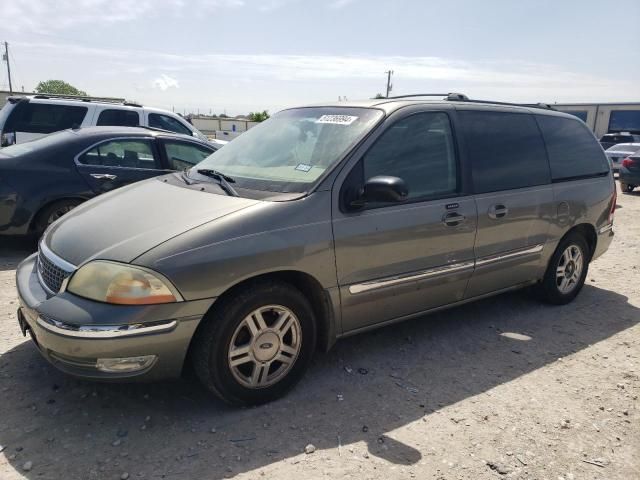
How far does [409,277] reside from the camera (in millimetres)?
3514

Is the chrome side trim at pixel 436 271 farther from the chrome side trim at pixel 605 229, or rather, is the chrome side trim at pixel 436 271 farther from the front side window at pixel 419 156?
the chrome side trim at pixel 605 229

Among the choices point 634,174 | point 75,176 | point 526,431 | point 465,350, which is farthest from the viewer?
point 634,174

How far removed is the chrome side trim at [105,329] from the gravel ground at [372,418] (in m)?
0.58

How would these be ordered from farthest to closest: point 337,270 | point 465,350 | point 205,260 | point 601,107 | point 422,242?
point 601,107 → point 465,350 → point 422,242 → point 337,270 → point 205,260

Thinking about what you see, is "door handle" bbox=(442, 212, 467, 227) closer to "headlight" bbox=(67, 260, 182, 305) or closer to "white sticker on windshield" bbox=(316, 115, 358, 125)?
"white sticker on windshield" bbox=(316, 115, 358, 125)

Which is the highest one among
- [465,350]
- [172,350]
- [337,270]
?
[337,270]

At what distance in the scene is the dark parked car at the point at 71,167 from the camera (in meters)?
5.53

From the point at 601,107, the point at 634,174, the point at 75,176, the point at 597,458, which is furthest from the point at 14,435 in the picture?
the point at 601,107

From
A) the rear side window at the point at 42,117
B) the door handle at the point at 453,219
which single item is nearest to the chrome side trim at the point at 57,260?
the door handle at the point at 453,219

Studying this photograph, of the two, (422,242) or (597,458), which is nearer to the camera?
(597,458)

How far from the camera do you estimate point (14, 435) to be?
8.82 ft

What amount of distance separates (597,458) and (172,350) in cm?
226

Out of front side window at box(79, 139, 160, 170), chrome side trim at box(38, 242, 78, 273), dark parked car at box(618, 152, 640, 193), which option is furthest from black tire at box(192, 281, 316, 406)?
dark parked car at box(618, 152, 640, 193)

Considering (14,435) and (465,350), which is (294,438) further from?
(465,350)
